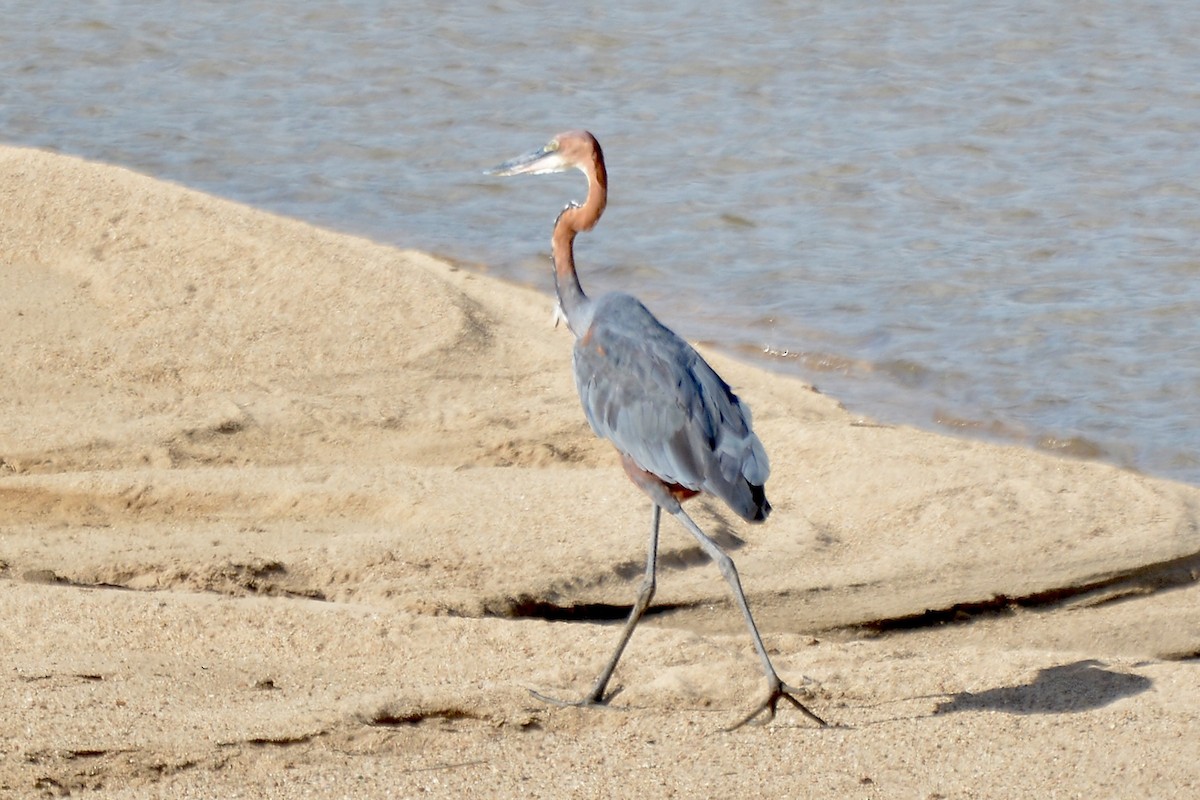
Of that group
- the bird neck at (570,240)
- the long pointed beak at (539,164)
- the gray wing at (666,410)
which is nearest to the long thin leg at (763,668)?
the gray wing at (666,410)

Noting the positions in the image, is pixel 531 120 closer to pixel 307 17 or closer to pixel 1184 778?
pixel 307 17

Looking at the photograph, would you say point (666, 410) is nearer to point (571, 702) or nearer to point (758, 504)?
point (758, 504)

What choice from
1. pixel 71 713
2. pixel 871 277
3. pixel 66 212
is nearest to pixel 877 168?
pixel 871 277

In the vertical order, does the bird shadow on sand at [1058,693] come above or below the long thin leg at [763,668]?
below

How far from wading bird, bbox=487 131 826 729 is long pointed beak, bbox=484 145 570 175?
0.21 m

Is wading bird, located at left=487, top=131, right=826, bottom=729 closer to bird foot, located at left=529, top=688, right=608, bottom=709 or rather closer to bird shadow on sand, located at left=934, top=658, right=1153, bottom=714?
bird foot, located at left=529, top=688, right=608, bottom=709

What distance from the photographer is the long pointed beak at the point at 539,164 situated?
15.5ft

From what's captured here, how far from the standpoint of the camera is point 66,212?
7598 mm

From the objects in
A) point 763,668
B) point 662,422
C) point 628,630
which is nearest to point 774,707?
point 763,668

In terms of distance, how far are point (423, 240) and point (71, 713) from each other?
5565mm

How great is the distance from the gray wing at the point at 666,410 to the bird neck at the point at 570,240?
5.2 inches

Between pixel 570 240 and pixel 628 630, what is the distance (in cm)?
110

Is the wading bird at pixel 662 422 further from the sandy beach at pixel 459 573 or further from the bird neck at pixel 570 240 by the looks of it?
the sandy beach at pixel 459 573

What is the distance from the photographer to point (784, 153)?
1046cm
